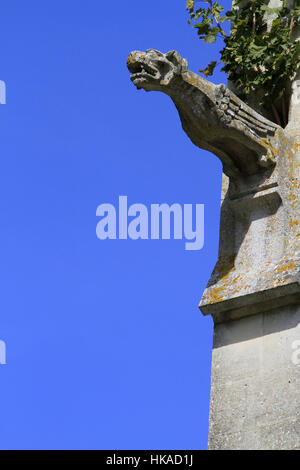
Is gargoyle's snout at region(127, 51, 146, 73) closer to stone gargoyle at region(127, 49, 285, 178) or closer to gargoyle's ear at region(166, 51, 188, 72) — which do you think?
stone gargoyle at region(127, 49, 285, 178)

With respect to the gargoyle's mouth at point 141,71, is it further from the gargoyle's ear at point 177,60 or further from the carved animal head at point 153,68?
the gargoyle's ear at point 177,60

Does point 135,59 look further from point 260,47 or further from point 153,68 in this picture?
point 260,47

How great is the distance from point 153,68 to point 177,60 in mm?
183

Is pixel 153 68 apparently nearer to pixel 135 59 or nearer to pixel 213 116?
pixel 135 59

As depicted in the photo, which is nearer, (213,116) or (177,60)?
(177,60)

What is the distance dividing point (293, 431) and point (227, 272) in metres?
1.49

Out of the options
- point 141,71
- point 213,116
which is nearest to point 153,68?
point 141,71

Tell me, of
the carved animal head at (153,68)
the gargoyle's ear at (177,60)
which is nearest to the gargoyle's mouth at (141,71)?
the carved animal head at (153,68)

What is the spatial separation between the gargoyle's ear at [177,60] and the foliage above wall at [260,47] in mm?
1241

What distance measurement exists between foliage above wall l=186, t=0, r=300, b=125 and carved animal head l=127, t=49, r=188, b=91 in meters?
1.31

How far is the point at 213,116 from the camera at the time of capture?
9758 mm

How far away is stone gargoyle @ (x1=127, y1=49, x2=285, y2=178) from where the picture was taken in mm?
9312
